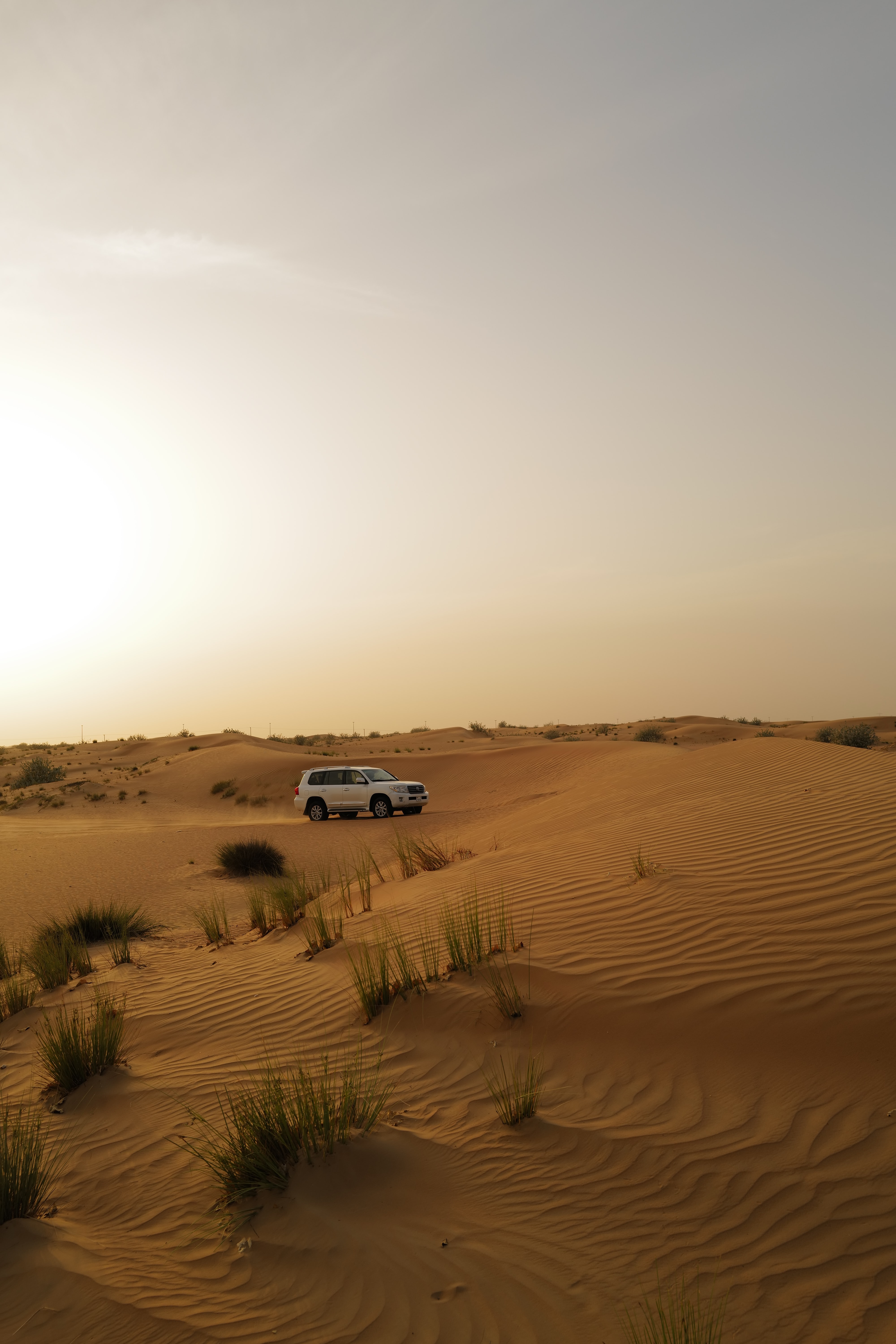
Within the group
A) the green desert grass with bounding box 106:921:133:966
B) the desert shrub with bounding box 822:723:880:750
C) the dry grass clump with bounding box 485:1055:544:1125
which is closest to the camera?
the dry grass clump with bounding box 485:1055:544:1125

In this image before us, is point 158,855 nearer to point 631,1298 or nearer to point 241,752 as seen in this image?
point 631,1298

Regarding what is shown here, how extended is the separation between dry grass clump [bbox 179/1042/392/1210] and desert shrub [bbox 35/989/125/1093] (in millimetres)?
1429

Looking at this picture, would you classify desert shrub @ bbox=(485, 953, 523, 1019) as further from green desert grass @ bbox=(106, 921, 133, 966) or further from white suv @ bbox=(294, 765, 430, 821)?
white suv @ bbox=(294, 765, 430, 821)

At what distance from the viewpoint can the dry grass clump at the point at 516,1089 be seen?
15.0 ft

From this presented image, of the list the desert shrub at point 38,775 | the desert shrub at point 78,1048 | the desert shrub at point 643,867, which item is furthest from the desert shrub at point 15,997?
the desert shrub at point 38,775

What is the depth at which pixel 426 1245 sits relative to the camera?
11.9ft

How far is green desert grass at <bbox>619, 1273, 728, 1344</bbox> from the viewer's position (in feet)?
8.91

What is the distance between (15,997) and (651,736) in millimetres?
38718

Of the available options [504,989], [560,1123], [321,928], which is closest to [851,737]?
[321,928]

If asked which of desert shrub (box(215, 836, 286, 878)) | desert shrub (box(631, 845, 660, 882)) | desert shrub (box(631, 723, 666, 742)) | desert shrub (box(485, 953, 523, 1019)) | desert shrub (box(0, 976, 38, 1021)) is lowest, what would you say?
desert shrub (box(215, 836, 286, 878))

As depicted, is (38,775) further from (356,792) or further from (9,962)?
(9,962)

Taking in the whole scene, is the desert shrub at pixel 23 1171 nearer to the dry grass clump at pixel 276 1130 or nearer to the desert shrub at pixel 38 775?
the dry grass clump at pixel 276 1130

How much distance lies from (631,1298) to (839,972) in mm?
3247

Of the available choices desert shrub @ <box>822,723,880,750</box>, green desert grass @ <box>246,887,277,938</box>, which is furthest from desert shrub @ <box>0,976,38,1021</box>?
desert shrub @ <box>822,723,880,750</box>
